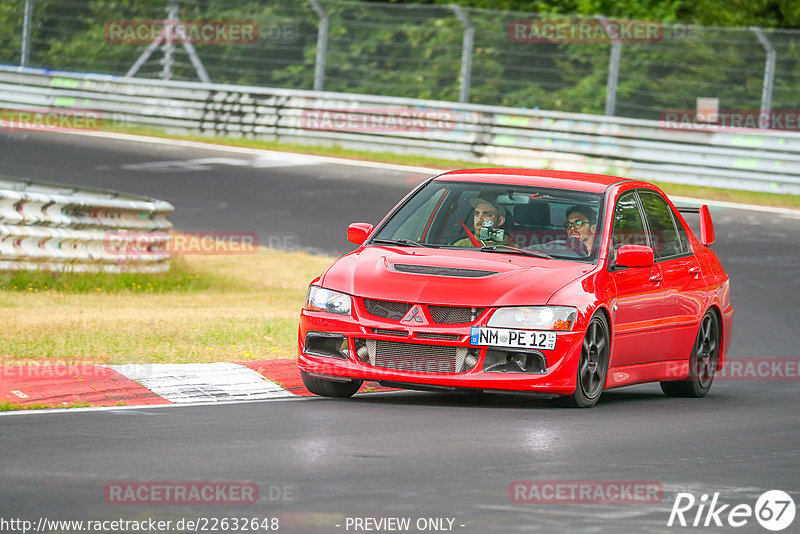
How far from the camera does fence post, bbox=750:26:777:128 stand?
24797mm

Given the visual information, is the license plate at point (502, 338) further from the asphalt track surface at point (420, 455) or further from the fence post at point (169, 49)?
the fence post at point (169, 49)

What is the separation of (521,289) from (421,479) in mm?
2360

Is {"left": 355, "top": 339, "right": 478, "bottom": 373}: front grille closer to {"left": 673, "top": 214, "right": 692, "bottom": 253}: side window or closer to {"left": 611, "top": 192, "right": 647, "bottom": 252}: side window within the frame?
{"left": 611, "top": 192, "right": 647, "bottom": 252}: side window

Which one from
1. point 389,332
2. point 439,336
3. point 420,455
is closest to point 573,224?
point 439,336

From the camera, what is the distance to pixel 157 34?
32.1 meters

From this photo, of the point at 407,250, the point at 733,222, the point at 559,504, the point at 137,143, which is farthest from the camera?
the point at 137,143

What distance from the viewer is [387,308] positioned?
9461 millimetres

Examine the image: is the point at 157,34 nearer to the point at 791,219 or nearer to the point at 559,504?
the point at 791,219

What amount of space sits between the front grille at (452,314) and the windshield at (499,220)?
37.5 inches

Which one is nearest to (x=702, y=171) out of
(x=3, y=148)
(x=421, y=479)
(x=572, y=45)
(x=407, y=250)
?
(x=572, y=45)

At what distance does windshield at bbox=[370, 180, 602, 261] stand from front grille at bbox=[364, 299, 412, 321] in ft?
3.28

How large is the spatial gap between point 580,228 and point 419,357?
1668 millimetres

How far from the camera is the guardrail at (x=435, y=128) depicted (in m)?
25.0

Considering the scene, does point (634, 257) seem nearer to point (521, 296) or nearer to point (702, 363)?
point (521, 296)
